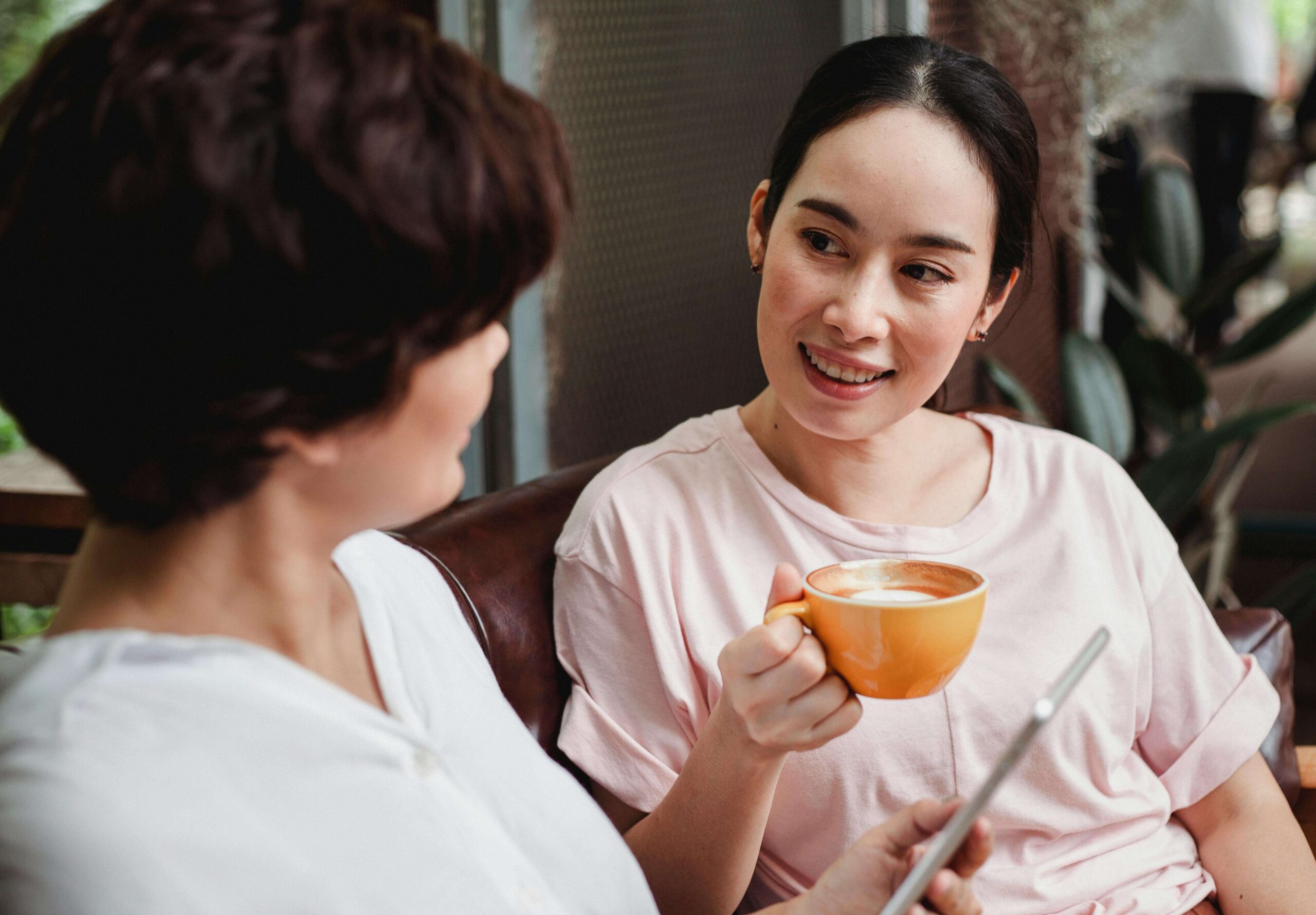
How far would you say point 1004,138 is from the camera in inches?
51.7

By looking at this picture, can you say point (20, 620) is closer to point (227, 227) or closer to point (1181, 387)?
point (227, 227)

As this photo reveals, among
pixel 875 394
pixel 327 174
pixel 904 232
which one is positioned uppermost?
pixel 327 174

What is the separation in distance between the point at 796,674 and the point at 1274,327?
7.51 feet

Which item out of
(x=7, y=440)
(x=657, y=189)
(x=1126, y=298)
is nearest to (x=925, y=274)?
(x=657, y=189)

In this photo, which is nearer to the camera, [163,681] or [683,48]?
[163,681]

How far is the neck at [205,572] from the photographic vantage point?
739 mm

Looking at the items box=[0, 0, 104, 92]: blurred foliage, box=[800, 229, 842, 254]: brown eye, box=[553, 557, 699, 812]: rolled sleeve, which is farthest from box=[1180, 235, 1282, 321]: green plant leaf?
box=[0, 0, 104, 92]: blurred foliage

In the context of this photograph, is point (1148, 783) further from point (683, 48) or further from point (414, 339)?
point (683, 48)

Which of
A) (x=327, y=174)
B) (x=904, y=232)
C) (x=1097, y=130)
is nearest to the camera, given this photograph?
(x=327, y=174)

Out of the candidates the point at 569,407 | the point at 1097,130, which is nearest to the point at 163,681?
the point at 569,407

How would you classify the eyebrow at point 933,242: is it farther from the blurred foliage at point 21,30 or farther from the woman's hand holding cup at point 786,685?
the blurred foliage at point 21,30

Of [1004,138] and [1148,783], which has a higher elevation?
[1004,138]

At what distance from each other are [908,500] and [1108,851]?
47 centimetres

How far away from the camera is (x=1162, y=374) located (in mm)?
2686
